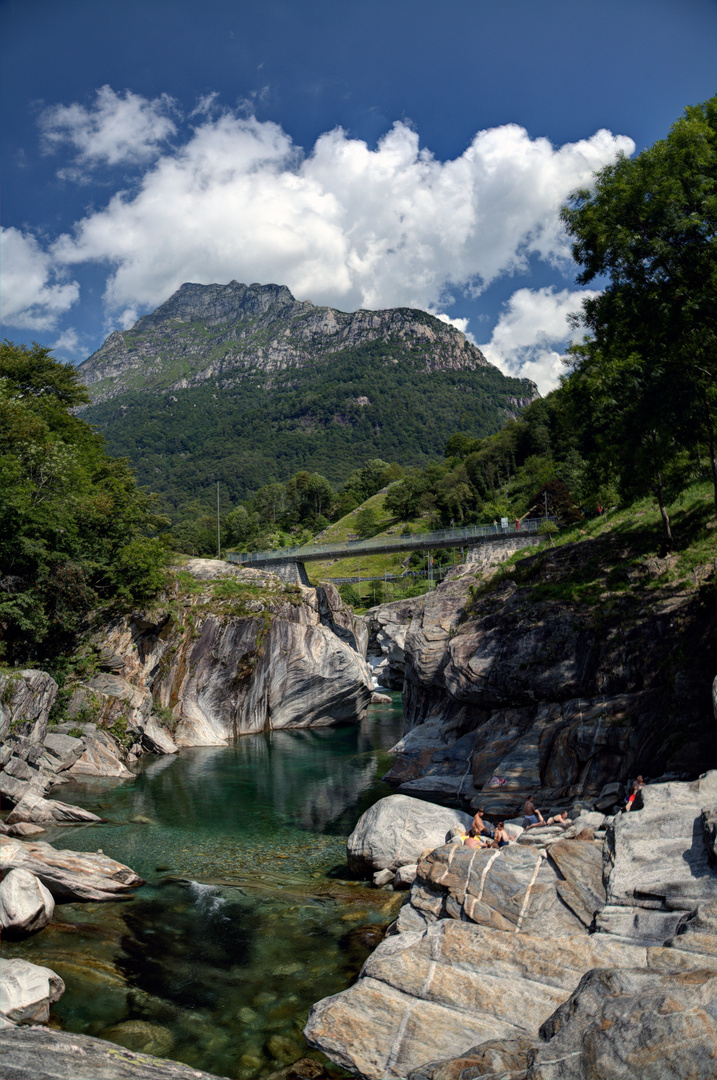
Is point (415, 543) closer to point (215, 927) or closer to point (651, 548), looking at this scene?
point (651, 548)

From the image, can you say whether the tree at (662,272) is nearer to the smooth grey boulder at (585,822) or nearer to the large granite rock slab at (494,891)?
the smooth grey boulder at (585,822)

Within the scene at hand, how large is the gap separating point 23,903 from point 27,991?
2449 mm

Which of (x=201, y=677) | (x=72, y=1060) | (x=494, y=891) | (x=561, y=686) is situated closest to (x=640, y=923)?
(x=494, y=891)

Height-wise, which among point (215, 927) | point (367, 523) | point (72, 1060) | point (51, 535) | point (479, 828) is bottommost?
point (215, 927)

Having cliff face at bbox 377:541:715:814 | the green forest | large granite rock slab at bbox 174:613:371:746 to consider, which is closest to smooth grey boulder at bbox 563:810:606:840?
cliff face at bbox 377:541:715:814

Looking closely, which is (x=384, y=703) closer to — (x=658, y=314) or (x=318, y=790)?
(x=318, y=790)

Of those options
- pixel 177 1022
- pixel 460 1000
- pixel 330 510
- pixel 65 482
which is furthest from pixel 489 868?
pixel 330 510

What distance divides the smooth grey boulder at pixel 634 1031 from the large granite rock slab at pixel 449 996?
131cm

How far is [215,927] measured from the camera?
1160cm

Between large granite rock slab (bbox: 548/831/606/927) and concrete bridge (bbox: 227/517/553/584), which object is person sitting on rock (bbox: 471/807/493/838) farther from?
concrete bridge (bbox: 227/517/553/584)

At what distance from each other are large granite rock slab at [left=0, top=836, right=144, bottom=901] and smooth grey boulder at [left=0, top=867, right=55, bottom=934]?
0.86 metres

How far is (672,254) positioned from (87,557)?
2783 cm

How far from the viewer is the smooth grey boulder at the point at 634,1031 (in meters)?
5.50

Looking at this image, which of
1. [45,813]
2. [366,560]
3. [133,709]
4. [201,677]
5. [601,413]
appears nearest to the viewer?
[45,813]
